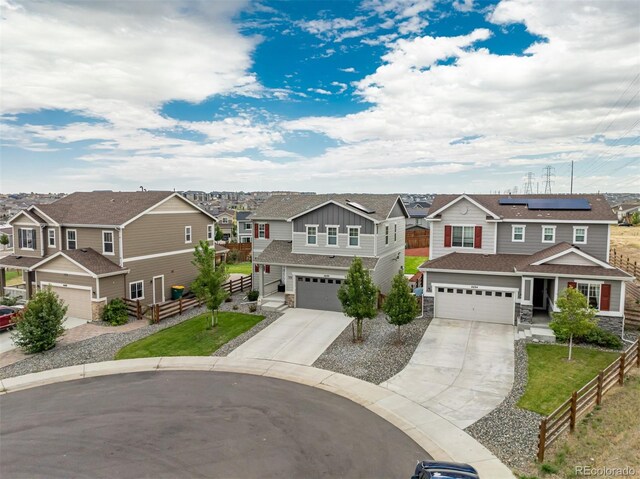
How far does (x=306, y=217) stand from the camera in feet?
94.9

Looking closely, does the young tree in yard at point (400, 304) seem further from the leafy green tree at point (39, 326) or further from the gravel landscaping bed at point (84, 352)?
the leafy green tree at point (39, 326)

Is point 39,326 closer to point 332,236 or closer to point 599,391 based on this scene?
point 332,236

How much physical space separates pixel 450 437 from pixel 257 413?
237 inches

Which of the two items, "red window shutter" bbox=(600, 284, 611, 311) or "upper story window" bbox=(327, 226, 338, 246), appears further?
"upper story window" bbox=(327, 226, 338, 246)

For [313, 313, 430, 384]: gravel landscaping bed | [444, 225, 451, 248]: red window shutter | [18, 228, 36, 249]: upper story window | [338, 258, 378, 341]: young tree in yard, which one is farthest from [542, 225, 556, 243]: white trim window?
[18, 228, 36, 249]: upper story window

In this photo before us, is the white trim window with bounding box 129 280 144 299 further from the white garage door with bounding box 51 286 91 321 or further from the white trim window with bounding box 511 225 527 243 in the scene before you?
the white trim window with bounding box 511 225 527 243

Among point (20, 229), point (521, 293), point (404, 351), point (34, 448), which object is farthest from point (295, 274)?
point (20, 229)

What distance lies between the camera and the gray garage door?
27312 mm

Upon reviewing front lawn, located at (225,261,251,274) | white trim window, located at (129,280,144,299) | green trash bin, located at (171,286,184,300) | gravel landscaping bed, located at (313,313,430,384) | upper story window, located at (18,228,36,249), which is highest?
upper story window, located at (18,228,36,249)

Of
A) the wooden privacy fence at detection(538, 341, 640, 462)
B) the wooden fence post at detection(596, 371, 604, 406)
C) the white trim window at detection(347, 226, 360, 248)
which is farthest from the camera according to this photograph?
the white trim window at detection(347, 226, 360, 248)

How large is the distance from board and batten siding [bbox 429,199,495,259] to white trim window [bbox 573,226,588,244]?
4.47 m

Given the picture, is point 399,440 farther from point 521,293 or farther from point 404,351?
point 521,293

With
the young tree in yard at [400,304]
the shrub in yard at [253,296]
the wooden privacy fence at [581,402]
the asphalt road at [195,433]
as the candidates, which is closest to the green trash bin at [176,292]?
the shrub in yard at [253,296]

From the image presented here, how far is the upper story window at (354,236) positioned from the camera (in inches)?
1091
